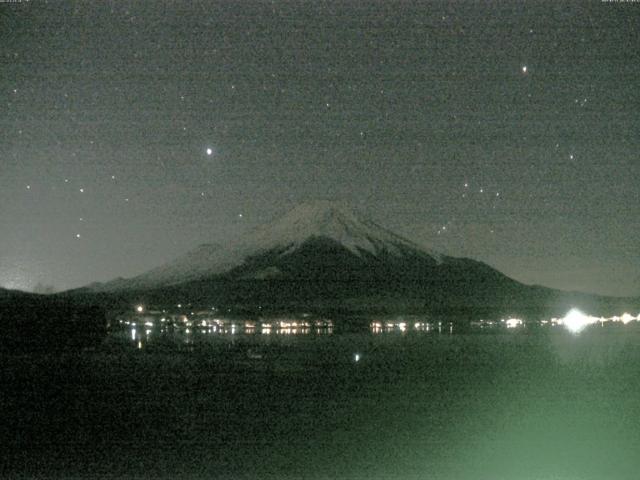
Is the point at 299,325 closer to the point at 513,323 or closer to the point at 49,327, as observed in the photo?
the point at 513,323

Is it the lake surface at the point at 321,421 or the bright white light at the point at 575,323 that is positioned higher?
the bright white light at the point at 575,323

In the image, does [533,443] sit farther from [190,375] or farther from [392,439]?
[190,375]

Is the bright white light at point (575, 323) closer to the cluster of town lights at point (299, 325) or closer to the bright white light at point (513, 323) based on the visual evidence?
the cluster of town lights at point (299, 325)

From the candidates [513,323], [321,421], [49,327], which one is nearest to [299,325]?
[513,323]

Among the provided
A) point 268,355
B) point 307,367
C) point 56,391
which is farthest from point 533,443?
point 268,355

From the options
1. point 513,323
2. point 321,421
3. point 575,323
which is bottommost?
point 321,421

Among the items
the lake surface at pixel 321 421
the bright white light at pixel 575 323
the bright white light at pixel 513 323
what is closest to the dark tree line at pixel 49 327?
the lake surface at pixel 321 421

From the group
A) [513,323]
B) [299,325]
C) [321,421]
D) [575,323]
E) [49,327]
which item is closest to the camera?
[321,421]

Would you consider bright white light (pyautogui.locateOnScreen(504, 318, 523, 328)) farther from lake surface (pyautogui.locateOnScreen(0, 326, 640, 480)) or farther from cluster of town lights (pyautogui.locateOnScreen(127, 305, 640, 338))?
lake surface (pyautogui.locateOnScreen(0, 326, 640, 480))
